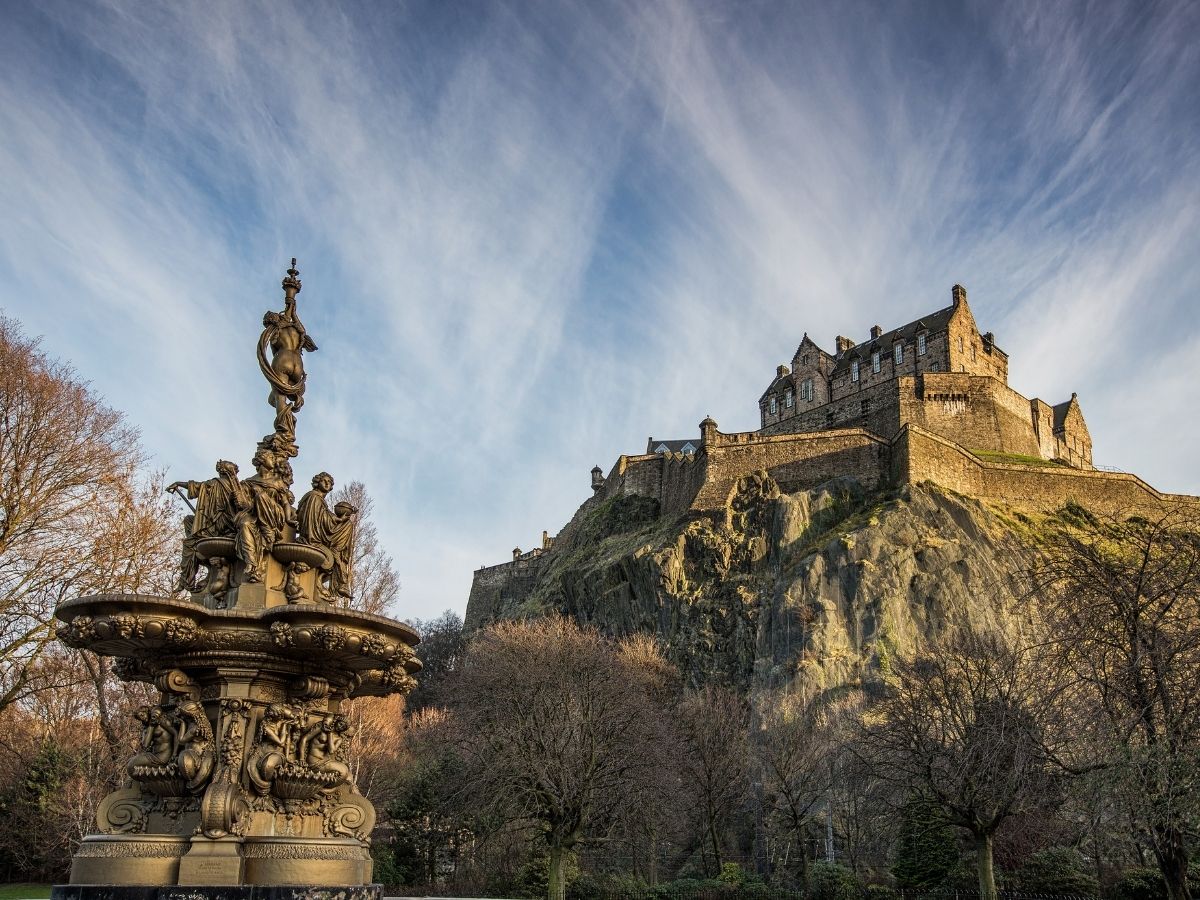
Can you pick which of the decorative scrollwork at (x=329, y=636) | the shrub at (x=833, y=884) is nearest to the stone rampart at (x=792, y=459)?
the shrub at (x=833, y=884)

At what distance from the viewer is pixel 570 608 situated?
55812 millimetres

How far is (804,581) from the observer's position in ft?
149

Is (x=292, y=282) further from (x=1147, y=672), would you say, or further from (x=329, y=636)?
(x=1147, y=672)

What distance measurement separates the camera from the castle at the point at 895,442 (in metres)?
53.4

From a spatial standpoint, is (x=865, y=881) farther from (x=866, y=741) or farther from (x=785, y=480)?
(x=785, y=480)

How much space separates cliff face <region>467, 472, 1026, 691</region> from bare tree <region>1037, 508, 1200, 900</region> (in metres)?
28.9

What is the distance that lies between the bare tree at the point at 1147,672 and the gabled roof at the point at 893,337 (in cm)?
5566

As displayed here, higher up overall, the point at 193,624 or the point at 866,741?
the point at 866,741

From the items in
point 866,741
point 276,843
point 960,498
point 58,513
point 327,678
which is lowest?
point 276,843

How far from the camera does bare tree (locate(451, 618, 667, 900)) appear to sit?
24.9 m

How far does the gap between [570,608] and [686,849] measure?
19363 mm

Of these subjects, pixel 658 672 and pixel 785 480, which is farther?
pixel 785 480

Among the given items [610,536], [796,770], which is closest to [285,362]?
[796,770]

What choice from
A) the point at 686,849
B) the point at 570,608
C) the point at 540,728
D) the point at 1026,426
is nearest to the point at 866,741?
the point at 540,728
